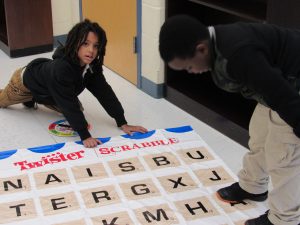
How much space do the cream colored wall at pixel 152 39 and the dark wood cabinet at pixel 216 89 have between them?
37mm

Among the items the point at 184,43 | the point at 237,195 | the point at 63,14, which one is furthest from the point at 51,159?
the point at 63,14

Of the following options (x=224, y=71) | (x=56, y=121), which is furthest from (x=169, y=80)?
(x=224, y=71)

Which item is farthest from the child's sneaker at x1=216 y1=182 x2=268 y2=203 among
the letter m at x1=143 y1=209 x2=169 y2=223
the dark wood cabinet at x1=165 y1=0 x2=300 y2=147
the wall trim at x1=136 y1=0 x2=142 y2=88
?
the wall trim at x1=136 y1=0 x2=142 y2=88

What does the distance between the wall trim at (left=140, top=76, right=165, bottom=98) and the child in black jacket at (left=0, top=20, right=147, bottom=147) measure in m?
0.39

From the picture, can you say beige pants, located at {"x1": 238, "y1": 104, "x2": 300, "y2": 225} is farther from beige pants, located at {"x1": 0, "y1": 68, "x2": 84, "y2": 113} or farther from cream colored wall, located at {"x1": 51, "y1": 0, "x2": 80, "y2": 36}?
cream colored wall, located at {"x1": 51, "y1": 0, "x2": 80, "y2": 36}

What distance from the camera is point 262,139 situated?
1.45 meters

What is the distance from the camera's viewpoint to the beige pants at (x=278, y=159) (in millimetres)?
1285

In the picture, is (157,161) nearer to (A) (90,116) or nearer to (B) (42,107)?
(A) (90,116)

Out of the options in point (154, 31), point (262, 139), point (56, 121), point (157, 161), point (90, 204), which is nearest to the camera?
point (262, 139)

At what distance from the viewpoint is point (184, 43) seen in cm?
108

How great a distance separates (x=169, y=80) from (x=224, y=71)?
4.19 feet

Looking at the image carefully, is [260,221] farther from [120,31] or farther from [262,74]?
[120,31]

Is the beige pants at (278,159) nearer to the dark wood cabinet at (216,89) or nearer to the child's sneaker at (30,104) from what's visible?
the dark wood cabinet at (216,89)

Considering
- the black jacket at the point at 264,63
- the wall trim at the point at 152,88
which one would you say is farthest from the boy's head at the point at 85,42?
the black jacket at the point at 264,63
